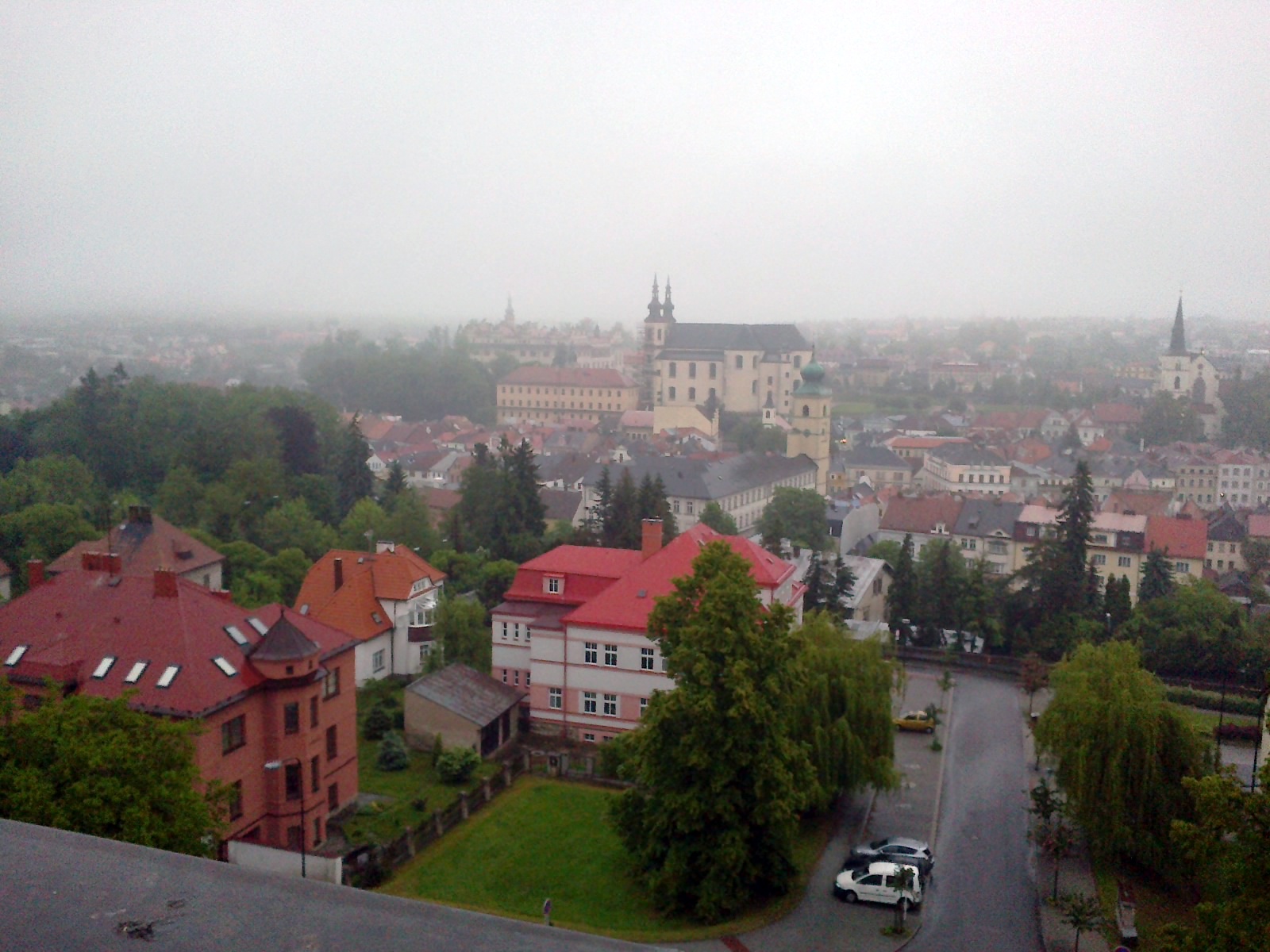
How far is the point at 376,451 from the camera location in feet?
277

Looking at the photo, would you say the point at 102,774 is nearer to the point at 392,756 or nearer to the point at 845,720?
the point at 392,756

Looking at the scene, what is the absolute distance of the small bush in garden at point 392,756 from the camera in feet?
76.7

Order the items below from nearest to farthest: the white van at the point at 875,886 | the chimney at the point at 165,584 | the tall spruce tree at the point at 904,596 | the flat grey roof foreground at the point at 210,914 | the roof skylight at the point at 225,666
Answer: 1. the flat grey roof foreground at the point at 210,914
2. the white van at the point at 875,886
3. the roof skylight at the point at 225,666
4. the chimney at the point at 165,584
5. the tall spruce tree at the point at 904,596

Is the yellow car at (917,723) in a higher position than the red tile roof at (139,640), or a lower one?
lower

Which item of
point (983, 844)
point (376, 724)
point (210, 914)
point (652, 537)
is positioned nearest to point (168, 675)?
point (376, 724)

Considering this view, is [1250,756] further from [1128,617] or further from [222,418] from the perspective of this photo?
[222,418]

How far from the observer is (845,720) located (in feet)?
69.4

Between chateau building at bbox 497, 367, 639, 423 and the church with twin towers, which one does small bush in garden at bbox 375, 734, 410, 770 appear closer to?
the church with twin towers

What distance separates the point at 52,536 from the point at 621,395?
77.0 metres

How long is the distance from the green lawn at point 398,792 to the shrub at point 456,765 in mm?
158

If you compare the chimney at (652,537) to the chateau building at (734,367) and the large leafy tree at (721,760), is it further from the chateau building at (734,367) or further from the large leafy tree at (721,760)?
the chateau building at (734,367)

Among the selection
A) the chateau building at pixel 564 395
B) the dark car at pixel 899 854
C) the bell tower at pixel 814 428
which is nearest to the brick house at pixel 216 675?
the dark car at pixel 899 854

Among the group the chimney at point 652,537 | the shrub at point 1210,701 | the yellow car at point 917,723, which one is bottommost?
the shrub at point 1210,701

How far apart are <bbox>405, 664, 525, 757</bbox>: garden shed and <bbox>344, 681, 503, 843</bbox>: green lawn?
54cm
